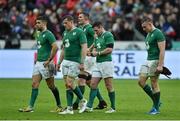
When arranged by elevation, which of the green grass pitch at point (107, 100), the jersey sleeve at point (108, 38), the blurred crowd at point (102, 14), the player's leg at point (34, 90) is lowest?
the green grass pitch at point (107, 100)

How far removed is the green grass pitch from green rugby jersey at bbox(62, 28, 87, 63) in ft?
4.67

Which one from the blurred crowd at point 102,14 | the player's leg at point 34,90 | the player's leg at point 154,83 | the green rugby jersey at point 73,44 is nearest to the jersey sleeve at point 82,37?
the green rugby jersey at point 73,44

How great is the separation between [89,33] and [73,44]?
160 cm

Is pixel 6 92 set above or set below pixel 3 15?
below

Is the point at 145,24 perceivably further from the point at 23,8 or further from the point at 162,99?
the point at 23,8

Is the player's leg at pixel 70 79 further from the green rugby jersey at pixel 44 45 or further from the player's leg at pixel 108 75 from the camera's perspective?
the player's leg at pixel 108 75

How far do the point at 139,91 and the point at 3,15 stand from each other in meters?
11.1

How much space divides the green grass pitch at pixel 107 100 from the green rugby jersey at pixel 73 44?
1422 mm

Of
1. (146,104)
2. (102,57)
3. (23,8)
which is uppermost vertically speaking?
(23,8)

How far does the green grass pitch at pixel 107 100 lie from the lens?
1770 centimetres

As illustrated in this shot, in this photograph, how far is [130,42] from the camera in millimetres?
33406

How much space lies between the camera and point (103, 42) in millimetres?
19172

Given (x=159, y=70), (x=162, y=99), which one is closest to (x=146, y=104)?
(x=162, y=99)

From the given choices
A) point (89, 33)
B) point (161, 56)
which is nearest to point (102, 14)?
point (89, 33)
